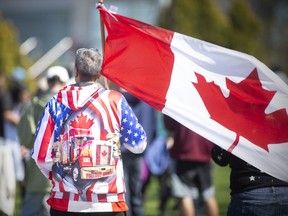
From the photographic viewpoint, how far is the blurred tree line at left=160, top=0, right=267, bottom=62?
99.9 feet

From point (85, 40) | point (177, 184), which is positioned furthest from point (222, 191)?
point (85, 40)

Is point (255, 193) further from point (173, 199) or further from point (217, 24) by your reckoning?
point (217, 24)

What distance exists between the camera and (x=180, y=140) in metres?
10.1

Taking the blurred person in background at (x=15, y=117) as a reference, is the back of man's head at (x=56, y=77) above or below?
above

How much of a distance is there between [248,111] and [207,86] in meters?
0.37

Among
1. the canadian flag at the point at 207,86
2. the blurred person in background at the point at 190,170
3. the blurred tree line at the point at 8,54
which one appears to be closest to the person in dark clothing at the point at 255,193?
the canadian flag at the point at 207,86

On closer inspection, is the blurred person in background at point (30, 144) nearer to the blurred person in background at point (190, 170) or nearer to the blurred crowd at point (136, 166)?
the blurred crowd at point (136, 166)

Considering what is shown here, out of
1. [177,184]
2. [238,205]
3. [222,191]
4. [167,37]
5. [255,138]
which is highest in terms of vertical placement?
[167,37]

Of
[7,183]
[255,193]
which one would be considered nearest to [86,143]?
[255,193]

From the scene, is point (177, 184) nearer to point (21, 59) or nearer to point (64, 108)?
point (64, 108)

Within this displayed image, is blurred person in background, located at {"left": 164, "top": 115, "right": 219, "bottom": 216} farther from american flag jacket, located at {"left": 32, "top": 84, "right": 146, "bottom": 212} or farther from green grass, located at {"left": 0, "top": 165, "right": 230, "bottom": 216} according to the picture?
american flag jacket, located at {"left": 32, "top": 84, "right": 146, "bottom": 212}

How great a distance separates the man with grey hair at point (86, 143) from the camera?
619 centimetres

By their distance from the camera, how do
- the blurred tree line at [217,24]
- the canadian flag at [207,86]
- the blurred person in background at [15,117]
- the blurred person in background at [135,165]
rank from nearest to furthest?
the canadian flag at [207,86]
the blurred person in background at [135,165]
the blurred person in background at [15,117]
the blurred tree line at [217,24]

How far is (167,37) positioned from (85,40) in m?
45.9
